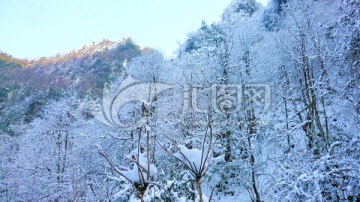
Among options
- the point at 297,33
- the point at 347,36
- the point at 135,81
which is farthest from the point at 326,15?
the point at 135,81

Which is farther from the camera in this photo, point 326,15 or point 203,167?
point 326,15

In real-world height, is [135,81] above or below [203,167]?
above

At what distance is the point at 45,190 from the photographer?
12.3 metres

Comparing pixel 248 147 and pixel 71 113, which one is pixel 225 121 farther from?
pixel 71 113

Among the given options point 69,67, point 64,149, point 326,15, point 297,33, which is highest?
point 69,67

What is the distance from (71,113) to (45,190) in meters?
4.55

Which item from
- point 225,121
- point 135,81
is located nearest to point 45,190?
point 135,81

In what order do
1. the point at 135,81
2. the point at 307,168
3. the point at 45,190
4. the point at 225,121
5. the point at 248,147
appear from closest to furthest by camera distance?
the point at 307,168 < the point at 248,147 < the point at 225,121 < the point at 45,190 < the point at 135,81

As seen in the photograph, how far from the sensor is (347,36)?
638 cm

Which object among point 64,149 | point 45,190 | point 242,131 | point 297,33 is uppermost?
point 297,33

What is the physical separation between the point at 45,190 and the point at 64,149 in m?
2.54

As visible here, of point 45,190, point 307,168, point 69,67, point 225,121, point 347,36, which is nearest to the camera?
point 307,168

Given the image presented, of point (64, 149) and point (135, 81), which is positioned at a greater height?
point (135, 81)

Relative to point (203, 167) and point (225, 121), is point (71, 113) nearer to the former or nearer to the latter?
point (225, 121)
